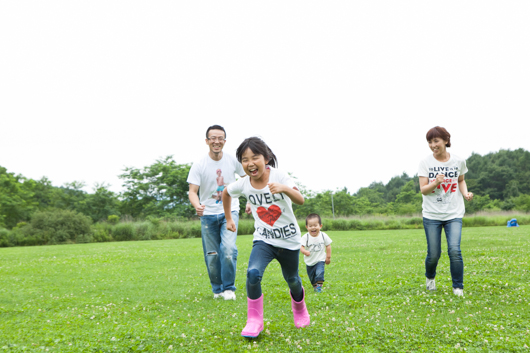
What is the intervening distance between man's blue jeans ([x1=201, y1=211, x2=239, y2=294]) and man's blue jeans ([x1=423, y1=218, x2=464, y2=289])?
125 inches

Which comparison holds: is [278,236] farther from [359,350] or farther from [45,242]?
[45,242]

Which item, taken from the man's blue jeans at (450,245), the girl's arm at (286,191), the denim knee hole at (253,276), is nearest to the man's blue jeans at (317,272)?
the man's blue jeans at (450,245)

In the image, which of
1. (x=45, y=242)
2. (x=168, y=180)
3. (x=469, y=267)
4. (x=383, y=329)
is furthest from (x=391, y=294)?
(x=168, y=180)

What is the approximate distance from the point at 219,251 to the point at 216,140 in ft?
6.25

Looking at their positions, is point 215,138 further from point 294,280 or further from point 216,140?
point 294,280

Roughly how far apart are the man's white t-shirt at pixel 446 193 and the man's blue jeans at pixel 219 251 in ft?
10.4

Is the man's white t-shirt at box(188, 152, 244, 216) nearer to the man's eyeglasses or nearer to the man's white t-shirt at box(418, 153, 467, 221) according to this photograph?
the man's eyeglasses

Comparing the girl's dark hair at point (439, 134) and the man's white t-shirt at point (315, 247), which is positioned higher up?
the girl's dark hair at point (439, 134)

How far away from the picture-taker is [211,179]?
684cm

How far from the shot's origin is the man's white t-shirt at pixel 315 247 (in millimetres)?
7555

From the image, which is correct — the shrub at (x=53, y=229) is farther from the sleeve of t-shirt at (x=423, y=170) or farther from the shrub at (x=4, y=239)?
the sleeve of t-shirt at (x=423, y=170)

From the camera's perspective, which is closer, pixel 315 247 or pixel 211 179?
pixel 211 179

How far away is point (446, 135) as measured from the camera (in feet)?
20.9

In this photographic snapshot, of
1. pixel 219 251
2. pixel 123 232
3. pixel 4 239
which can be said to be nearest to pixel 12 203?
pixel 4 239
